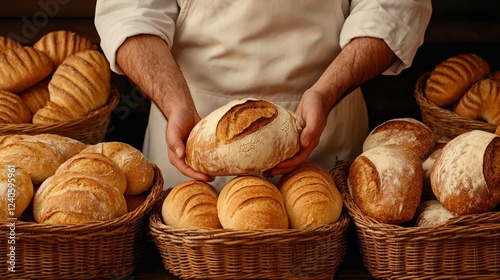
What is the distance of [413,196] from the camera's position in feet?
5.67

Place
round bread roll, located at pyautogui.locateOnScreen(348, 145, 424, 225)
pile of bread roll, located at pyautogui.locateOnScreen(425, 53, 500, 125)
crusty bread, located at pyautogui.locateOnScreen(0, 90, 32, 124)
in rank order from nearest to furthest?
round bread roll, located at pyautogui.locateOnScreen(348, 145, 424, 225) < crusty bread, located at pyautogui.locateOnScreen(0, 90, 32, 124) < pile of bread roll, located at pyautogui.locateOnScreen(425, 53, 500, 125)

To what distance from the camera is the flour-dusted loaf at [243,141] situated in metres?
1.73

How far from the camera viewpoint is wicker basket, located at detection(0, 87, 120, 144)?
2.38m

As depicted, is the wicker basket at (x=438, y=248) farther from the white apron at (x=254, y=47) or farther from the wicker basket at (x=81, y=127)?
the wicker basket at (x=81, y=127)

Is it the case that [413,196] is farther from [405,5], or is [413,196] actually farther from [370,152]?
[405,5]

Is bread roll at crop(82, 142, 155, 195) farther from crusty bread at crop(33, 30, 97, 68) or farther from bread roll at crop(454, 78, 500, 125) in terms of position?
bread roll at crop(454, 78, 500, 125)

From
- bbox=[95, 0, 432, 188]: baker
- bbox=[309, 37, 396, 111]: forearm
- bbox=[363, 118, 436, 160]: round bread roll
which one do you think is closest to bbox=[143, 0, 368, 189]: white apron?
bbox=[95, 0, 432, 188]: baker

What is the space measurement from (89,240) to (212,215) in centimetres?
30

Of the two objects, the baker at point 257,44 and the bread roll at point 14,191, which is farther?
the baker at point 257,44

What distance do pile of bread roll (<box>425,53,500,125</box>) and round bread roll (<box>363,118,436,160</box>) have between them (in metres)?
0.70

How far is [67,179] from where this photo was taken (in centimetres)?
171

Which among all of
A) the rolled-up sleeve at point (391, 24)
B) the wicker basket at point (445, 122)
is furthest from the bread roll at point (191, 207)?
the wicker basket at point (445, 122)

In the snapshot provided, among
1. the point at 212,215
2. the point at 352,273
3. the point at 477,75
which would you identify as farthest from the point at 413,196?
the point at 477,75

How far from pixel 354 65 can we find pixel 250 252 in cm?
78
